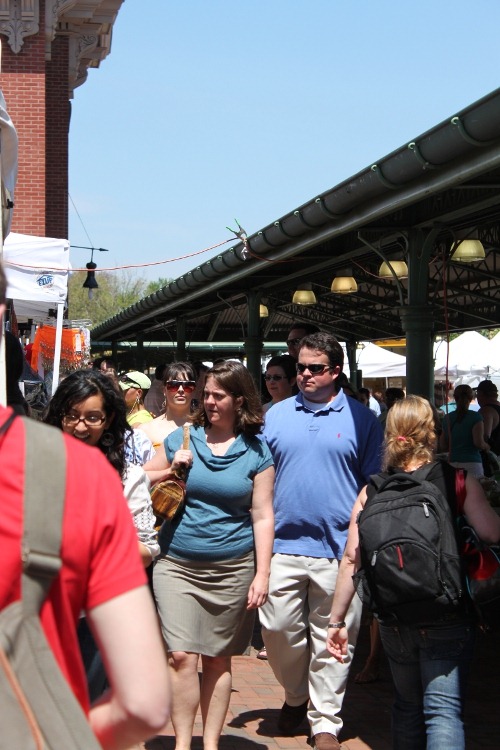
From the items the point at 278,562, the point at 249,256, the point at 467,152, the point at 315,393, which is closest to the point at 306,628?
the point at 278,562

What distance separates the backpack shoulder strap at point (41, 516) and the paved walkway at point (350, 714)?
13.1 ft

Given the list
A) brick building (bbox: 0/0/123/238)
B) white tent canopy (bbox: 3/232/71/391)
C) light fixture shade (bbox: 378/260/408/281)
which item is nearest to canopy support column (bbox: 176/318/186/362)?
brick building (bbox: 0/0/123/238)

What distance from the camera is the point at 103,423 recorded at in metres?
4.64

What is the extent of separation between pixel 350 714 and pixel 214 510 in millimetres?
1872

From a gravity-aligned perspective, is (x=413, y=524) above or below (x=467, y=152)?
below

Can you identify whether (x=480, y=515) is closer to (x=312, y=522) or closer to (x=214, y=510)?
(x=214, y=510)

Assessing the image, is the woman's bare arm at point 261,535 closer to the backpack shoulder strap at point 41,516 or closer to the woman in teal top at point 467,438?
the backpack shoulder strap at point 41,516

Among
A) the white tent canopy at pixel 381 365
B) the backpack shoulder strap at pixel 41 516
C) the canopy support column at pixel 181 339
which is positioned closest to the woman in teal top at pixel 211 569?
the backpack shoulder strap at pixel 41 516

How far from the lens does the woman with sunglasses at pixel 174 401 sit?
7277mm

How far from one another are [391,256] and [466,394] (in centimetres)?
286

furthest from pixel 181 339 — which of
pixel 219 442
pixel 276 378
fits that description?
pixel 219 442

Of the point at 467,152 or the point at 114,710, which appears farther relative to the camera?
the point at 467,152

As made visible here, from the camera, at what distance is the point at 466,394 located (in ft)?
41.0

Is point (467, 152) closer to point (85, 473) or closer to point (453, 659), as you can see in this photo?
point (453, 659)
